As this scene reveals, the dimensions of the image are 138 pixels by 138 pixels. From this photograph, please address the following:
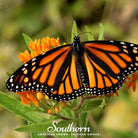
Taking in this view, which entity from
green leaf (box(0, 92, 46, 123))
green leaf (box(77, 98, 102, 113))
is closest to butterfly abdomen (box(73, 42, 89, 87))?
green leaf (box(77, 98, 102, 113))

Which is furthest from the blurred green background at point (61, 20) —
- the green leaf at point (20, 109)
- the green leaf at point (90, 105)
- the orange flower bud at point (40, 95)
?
the orange flower bud at point (40, 95)

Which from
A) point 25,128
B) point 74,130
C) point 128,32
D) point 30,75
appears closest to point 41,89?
point 30,75

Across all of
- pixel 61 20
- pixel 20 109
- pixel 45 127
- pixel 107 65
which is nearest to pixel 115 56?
pixel 107 65

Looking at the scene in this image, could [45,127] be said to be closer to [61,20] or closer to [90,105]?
[90,105]

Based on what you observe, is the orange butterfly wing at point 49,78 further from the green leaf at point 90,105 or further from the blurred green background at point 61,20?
the blurred green background at point 61,20

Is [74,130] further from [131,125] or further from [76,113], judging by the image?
[131,125]

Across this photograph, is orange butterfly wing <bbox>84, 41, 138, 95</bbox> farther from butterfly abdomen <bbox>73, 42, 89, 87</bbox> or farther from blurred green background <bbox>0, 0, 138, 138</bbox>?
blurred green background <bbox>0, 0, 138, 138</bbox>
